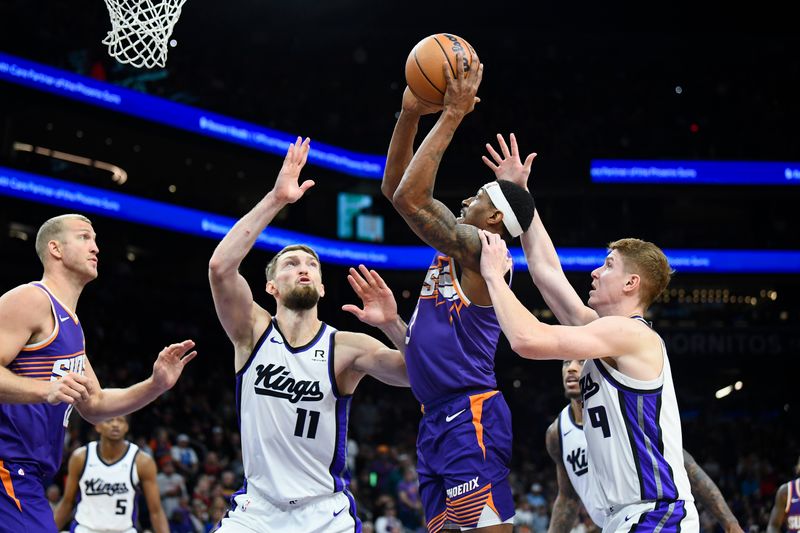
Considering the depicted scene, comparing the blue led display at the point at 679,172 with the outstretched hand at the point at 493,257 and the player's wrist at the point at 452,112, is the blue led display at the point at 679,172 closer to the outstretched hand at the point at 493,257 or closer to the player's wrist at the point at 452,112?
the player's wrist at the point at 452,112

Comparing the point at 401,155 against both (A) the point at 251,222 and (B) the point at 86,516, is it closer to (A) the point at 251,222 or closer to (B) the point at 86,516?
(A) the point at 251,222

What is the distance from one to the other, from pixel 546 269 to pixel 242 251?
1.61 meters

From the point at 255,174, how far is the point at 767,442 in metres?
13.7

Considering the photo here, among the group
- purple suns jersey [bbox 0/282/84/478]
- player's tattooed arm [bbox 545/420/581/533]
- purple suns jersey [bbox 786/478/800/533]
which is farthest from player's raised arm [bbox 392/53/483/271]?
purple suns jersey [bbox 786/478/800/533]

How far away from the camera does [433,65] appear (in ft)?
15.4

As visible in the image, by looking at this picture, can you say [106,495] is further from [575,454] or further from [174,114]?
[174,114]

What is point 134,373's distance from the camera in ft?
60.1

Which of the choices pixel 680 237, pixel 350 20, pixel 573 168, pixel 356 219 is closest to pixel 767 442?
pixel 680 237

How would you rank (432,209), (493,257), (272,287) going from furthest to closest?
(272,287) → (432,209) → (493,257)

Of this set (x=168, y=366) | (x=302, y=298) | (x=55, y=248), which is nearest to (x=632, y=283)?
(x=302, y=298)

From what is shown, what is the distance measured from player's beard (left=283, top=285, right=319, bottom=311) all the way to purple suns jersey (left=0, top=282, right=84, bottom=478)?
1.12 m

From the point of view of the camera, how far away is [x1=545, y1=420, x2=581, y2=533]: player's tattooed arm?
6242 millimetres

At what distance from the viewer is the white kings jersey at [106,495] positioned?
319 inches

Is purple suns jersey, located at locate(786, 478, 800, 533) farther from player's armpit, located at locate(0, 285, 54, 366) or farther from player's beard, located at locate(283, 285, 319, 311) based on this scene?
player's armpit, located at locate(0, 285, 54, 366)
